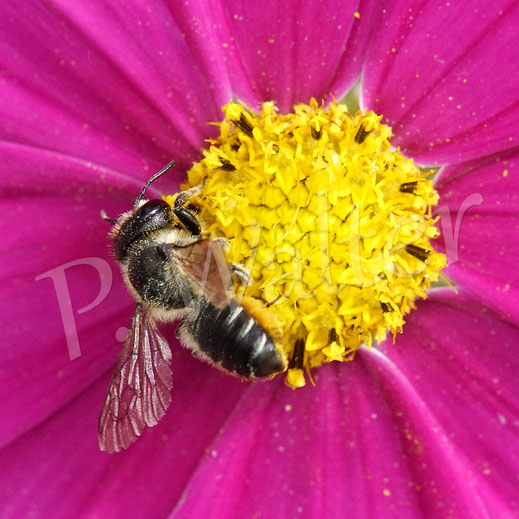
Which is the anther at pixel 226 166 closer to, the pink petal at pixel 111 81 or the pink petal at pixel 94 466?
the pink petal at pixel 111 81

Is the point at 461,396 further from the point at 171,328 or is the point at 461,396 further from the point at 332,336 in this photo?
the point at 171,328

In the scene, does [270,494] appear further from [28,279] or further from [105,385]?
[28,279]

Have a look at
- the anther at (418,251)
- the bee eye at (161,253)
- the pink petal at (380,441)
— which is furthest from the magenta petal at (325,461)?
the bee eye at (161,253)

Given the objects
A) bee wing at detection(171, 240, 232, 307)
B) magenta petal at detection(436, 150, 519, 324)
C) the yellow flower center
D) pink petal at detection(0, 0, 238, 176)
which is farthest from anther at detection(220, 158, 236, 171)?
magenta petal at detection(436, 150, 519, 324)

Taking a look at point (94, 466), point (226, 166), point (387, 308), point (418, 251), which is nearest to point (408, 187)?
point (418, 251)

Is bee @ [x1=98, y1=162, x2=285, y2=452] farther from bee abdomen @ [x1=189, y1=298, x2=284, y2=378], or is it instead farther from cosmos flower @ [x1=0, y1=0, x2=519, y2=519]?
cosmos flower @ [x1=0, y1=0, x2=519, y2=519]

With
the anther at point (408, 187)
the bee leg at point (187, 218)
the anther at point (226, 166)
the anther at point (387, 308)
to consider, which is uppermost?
the anther at point (226, 166)

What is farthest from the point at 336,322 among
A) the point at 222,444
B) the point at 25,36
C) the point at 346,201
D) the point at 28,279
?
the point at 25,36
